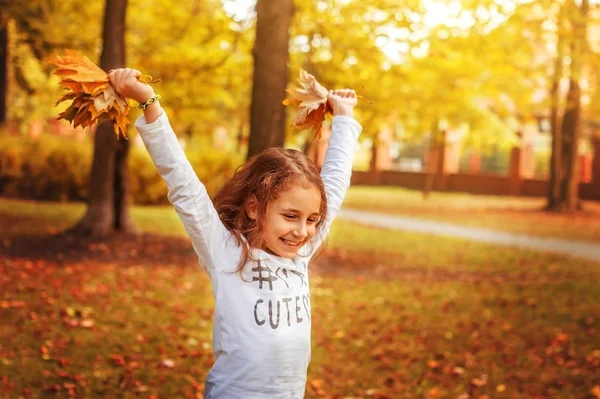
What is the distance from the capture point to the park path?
15.2 m

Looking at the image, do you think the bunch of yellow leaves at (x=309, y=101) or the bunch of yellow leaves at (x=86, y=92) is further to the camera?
the bunch of yellow leaves at (x=309, y=101)

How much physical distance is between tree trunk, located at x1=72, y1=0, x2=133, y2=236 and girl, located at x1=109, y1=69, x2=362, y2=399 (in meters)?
7.84

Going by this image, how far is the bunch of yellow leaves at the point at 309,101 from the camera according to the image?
3.24m

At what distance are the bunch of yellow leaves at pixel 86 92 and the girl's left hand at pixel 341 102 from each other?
1.07 meters

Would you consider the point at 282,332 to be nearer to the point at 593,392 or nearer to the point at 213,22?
the point at 593,392

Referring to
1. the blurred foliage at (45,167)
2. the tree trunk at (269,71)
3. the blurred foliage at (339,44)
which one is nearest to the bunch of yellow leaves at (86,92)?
the tree trunk at (269,71)

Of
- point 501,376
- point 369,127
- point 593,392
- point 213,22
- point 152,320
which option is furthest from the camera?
point 369,127

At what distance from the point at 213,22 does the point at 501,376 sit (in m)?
6.98

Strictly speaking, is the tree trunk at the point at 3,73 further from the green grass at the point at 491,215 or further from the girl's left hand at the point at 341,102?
the girl's left hand at the point at 341,102

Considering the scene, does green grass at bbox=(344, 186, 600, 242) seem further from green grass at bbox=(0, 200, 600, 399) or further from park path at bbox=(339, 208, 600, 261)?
green grass at bbox=(0, 200, 600, 399)

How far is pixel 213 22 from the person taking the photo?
11.5 meters

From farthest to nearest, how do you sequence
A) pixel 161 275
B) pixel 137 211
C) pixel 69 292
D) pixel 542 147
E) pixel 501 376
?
1. pixel 542 147
2. pixel 137 211
3. pixel 161 275
4. pixel 69 292
5. pixel 501 376

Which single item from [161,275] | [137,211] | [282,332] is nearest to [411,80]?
[161,275]

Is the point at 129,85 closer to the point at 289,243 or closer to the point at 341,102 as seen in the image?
the point at 289,243
